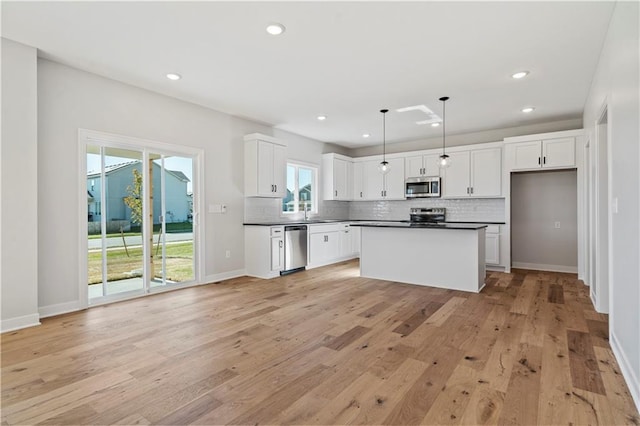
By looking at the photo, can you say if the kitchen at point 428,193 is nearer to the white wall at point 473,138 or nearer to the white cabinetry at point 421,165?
the white cabinetry at point 421,165

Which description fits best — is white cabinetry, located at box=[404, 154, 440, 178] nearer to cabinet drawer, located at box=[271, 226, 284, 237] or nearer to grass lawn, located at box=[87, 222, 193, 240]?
cabinet drawer, located at box=[271, 226, 284, 237]

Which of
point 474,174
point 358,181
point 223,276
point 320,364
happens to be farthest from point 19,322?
point 474,174

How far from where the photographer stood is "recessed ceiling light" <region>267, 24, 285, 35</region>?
2968mm

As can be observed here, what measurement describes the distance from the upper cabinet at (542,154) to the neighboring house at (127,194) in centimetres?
559

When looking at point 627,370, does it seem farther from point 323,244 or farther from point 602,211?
point 323,244

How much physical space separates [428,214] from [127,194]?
19.0ft

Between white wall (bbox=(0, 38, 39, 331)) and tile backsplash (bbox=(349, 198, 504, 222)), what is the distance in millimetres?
6591

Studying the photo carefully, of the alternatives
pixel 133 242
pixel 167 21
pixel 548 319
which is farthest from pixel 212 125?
pixel 548 319

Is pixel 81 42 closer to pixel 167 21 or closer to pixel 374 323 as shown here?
pixel 167 21

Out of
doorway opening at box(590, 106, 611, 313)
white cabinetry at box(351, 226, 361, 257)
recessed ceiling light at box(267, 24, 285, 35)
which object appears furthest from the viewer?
white cabinetry at box(351, 226, 361, 257)

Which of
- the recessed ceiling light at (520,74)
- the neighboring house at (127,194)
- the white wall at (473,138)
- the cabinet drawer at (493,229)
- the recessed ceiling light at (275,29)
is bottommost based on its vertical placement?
the cabinet drawer at (493,229)

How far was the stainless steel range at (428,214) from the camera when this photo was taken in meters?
7.34

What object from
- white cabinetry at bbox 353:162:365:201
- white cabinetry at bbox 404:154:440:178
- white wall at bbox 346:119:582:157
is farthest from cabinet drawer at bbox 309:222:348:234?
white wall at bbox 346:119:582:157

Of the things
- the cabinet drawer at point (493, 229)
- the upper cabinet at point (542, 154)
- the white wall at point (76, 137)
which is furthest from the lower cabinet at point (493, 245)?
the white wall at point (76, 137)
